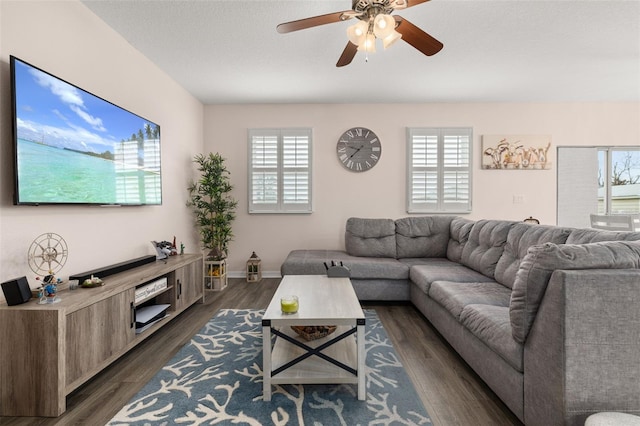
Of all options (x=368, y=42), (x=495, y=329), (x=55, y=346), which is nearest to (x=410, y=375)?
(x=495, y=329)

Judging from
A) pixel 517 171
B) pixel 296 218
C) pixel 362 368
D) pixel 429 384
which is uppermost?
pixel 517 171

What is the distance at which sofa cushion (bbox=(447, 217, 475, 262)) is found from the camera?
11.5ft

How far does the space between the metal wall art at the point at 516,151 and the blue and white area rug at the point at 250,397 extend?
3.60 meters

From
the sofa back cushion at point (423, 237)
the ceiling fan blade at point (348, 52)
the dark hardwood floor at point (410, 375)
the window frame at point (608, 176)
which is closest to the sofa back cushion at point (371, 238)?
the sofa back cushion at point (423, 237)

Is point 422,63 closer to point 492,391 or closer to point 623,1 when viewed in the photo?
point 623,1

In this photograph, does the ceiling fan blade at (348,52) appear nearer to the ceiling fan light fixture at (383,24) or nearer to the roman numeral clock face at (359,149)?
the ceiling fan light fixture at (383,24)

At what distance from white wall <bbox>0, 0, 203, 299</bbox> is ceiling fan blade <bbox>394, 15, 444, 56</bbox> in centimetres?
231

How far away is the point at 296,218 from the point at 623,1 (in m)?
3.97

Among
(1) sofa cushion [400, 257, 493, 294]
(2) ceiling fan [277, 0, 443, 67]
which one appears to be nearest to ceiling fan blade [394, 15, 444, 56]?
(2) ceiling fan [277, 0, 443, 67]

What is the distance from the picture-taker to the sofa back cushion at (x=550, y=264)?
4.48 feet

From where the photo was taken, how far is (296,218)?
15.3ft

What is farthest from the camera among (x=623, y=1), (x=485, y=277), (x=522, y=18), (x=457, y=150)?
(x=457, y=150)

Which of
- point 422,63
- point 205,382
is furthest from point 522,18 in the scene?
point 205,382

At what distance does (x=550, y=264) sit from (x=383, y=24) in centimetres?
155
